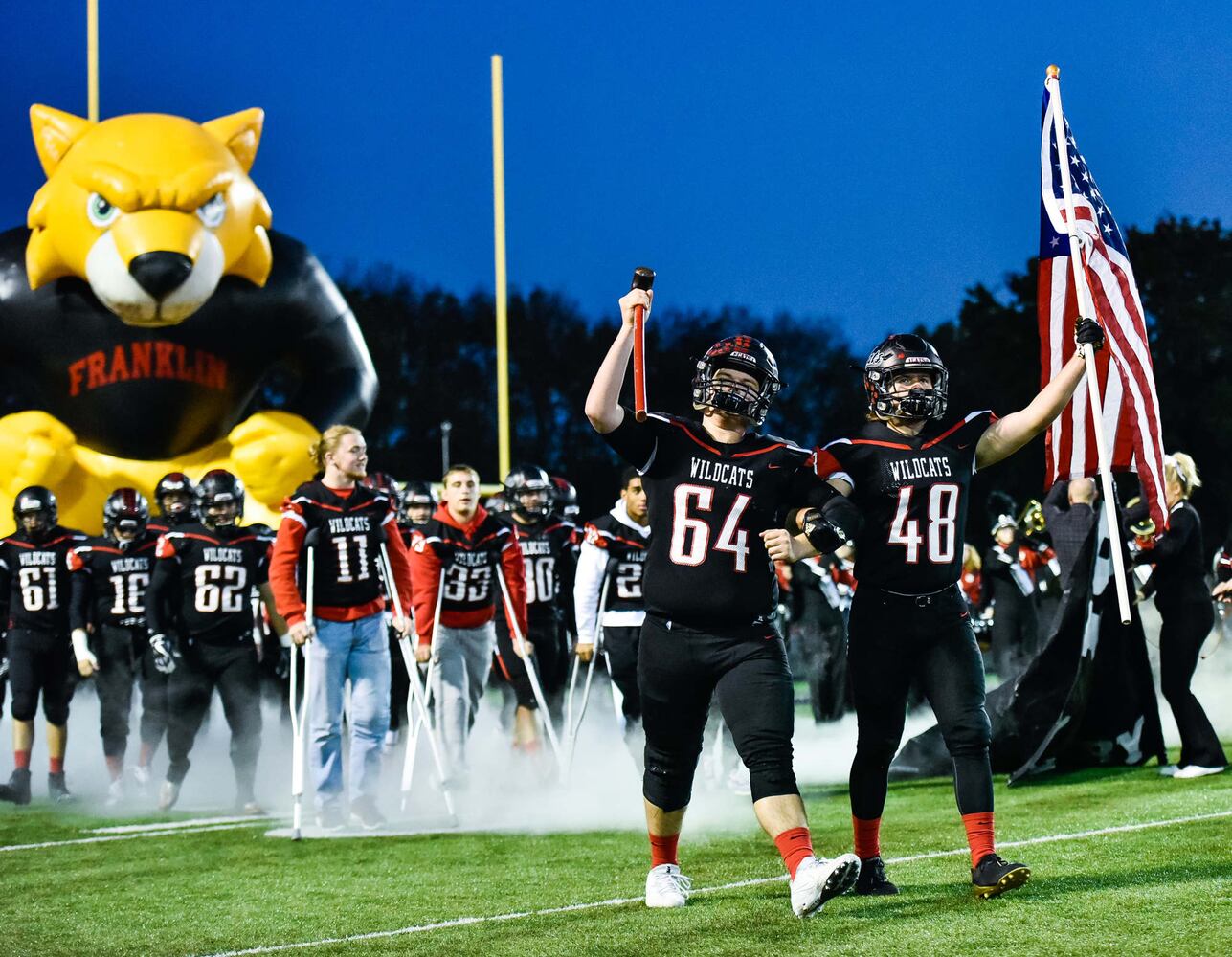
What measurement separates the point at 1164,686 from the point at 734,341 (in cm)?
500

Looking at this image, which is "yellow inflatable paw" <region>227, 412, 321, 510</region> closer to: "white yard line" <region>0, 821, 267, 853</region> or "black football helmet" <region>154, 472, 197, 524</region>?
"black football helmet" <region>154, 472, 197, 524</region>

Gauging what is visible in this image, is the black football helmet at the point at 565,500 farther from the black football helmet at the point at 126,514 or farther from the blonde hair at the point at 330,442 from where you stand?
the blonde hair at the point at 330,442

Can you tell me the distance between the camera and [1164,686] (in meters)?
9.20

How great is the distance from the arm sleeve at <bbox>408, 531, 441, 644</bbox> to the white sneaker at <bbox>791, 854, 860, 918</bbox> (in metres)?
5.42

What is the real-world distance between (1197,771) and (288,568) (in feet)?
17.1

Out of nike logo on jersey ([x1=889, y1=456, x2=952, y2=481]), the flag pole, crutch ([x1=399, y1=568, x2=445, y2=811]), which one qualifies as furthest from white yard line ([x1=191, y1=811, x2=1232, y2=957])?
crutch ([x1=399, y1=568, x2=445, y2=811])

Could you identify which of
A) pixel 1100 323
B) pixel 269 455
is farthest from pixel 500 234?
pixel 1100 323

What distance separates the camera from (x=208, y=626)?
10125mm

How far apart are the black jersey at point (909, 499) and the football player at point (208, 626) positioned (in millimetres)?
5639

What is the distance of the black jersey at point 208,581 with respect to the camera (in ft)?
33.3

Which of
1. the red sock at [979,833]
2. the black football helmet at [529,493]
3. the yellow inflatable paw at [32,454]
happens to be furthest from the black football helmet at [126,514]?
the red sock at [979,833]

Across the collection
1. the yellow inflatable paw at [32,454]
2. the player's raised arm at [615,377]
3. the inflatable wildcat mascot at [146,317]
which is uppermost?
the inflatable wildcat mascot at [146,317]

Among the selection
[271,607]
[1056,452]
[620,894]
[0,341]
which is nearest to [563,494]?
[271,607]

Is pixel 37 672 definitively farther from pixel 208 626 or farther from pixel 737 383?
pixel 737 383
